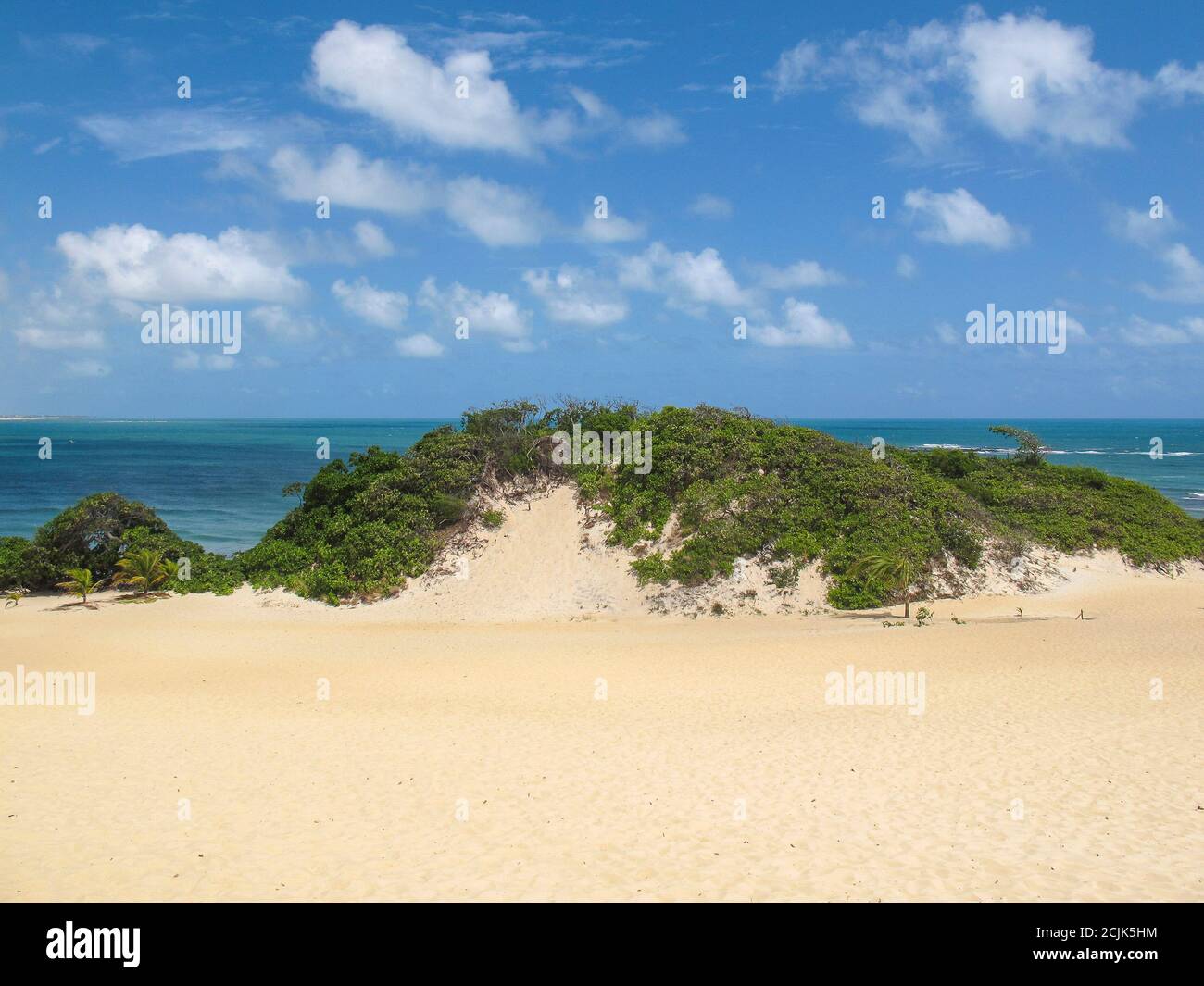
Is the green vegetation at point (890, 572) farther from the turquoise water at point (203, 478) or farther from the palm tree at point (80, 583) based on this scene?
the turquoise water at point (203, 478)

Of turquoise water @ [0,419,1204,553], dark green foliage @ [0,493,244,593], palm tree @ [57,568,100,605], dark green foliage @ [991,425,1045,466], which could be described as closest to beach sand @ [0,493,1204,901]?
palm tree @ [57,568,100,605]

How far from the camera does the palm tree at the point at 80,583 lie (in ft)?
76.6

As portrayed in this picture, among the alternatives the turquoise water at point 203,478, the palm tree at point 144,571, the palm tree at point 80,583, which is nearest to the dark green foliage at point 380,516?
the palm tree at point 144,571

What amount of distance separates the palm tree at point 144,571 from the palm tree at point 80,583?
2.37 ft

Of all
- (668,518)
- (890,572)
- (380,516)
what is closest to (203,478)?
(380,516)

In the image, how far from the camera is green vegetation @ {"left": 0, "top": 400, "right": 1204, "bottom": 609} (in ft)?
77.3

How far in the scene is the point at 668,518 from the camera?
82.6 feet

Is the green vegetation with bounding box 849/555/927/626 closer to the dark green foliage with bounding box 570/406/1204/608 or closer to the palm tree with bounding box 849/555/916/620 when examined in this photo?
the palm tree with bounding box 849/555/916/620

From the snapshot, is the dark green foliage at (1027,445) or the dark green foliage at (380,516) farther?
the dark green foliage at (1027,445)

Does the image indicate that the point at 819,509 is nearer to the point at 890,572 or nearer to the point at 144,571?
the point at 890,572

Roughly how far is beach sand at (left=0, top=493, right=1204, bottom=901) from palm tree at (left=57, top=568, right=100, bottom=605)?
354 centimetres

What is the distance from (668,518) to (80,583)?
56.5 ft

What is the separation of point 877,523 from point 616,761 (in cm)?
1568

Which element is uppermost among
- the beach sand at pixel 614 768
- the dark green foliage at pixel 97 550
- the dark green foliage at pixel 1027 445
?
the dark green foliage at pixel 1027 445
